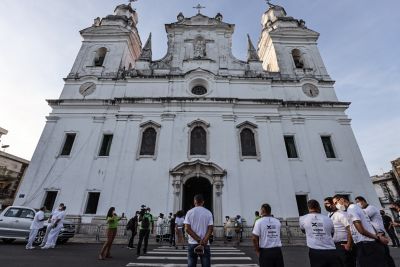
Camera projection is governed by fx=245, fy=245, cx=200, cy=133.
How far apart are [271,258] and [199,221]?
1268 millimetres

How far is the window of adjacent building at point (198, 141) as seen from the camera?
56.3 feet

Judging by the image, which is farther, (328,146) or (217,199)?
(328,146)

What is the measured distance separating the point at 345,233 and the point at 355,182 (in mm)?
14311

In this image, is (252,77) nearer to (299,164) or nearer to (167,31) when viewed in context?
(299,164)

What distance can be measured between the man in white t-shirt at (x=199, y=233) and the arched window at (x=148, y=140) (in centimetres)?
1276

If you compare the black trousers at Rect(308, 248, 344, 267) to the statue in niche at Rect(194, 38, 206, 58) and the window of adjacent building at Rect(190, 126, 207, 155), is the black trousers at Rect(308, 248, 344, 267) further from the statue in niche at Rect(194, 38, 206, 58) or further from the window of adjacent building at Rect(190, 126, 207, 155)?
the statue in niche at Rect(194, 38, 206, 58)

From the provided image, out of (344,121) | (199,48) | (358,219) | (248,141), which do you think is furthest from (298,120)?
(358,219)

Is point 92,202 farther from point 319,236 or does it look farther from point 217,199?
point 319,236

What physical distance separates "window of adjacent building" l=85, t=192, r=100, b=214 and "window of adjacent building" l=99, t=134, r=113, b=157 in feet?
9.10

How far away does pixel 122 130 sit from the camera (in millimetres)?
17828

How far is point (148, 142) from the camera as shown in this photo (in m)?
17.6

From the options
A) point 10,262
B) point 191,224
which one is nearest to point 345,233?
point 191,224

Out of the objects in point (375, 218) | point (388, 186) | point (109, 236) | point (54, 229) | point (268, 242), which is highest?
point (388, 186)


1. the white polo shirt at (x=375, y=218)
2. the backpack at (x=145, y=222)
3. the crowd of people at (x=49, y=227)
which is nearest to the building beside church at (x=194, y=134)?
the crowd of people at (x=49, y=227)
